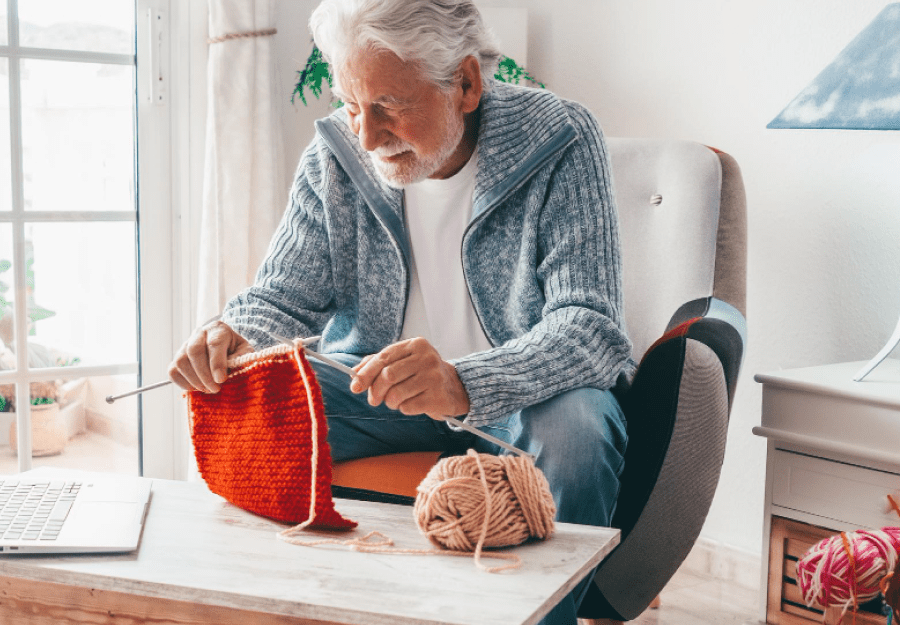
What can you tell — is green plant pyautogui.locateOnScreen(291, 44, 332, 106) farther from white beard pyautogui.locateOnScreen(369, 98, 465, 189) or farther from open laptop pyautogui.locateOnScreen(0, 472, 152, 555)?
open laptop pyautogui.locateOnScreen(0, 472, 152, 555)

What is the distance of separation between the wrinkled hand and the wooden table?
14 centimetres

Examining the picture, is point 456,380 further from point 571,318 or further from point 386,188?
point 386,188

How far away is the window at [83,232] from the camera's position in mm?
2232

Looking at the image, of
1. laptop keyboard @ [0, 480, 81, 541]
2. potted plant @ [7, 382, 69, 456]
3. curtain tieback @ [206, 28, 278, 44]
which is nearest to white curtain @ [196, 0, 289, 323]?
curtain tieback @ [206, 28, 278, 44]

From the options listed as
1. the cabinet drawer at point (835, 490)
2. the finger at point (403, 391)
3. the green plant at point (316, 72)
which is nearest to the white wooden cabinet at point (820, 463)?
the cabinet drawer at point (835, 490)

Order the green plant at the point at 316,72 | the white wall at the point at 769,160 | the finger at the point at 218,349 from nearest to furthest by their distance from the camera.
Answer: the finger at the point at 218,349 < the white wall at the point at 769,160 < the green plant at the point at 316,72

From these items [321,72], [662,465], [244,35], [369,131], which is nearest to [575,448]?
[662,465]

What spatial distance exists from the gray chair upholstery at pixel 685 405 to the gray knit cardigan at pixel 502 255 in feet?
0.28

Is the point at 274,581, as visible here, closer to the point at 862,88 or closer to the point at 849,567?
the point at 849,567

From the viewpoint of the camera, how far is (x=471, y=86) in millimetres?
1512

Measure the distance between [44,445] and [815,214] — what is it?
6.06 ft

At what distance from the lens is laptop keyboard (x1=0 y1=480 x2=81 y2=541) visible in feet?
3.25

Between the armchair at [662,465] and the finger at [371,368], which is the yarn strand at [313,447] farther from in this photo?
the armchair at [662,465]

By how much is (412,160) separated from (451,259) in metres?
0.18
